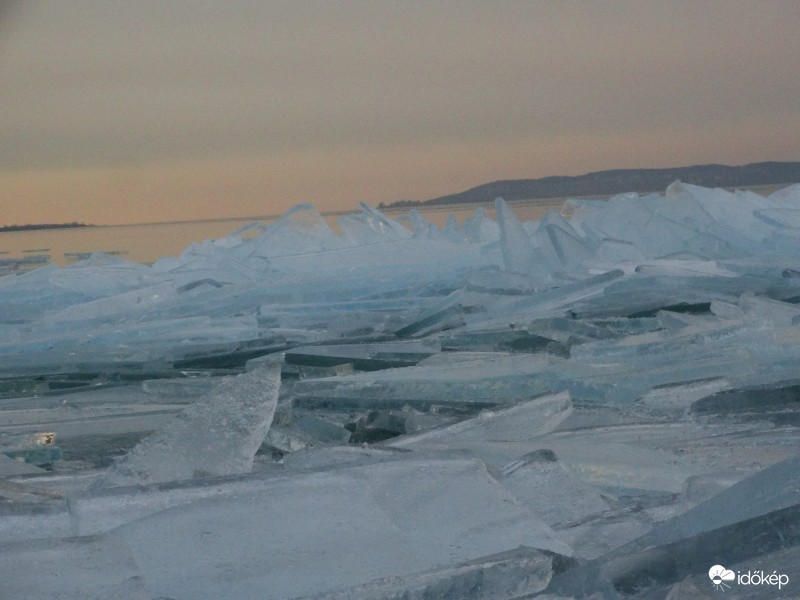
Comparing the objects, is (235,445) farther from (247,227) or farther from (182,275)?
(247,227)

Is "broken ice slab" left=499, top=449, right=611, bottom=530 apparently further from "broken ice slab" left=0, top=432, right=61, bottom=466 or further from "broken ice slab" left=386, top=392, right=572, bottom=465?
"broken ice slab" left=0, top=432, right=61, bottom=466

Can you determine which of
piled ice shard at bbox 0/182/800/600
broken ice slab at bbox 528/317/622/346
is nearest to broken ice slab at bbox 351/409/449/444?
piled ice shard at bbox 0/182/800/600

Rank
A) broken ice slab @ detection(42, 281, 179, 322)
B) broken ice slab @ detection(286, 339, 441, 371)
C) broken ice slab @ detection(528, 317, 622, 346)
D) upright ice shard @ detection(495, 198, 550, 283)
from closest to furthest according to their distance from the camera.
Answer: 1. broken ice slab @ detection(286, 339, 441, 371)
2. broken ice slab @ detection(528, 317, 622, 346)
3. broken ice slab @ detection(42, 281, 179, 322)
4. upright ice shard @ detection(495, 198, 550, 283)

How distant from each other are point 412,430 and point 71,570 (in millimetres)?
1067

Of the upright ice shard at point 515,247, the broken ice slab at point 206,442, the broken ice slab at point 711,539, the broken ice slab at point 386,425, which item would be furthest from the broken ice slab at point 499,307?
the broken ice slab at point 711,539

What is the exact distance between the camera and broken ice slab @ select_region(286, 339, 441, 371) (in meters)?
2.96

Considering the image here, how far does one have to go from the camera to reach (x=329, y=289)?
4.76m

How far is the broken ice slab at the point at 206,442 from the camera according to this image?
5.37ft

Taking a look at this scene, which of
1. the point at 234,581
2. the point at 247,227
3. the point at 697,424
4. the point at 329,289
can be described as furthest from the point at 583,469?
the point at 247,227

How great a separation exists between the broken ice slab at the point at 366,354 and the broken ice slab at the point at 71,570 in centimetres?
169

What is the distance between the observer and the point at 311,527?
4.36ft

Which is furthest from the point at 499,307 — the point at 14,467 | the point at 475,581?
the point at 475,581

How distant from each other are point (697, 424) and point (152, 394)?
1587 mm

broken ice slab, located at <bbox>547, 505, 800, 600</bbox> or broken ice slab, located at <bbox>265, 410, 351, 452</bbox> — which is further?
broken ice slab, located at <bbox>265, 410, 351, 452</bbox>
